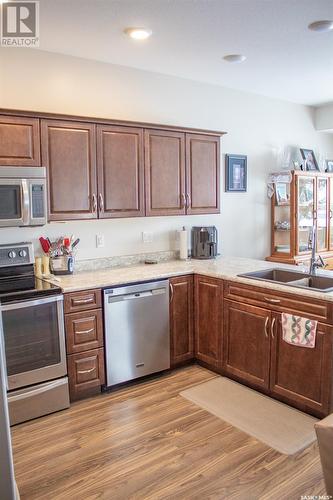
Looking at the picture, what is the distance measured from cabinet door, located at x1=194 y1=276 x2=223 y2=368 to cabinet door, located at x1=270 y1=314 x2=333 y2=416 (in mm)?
567

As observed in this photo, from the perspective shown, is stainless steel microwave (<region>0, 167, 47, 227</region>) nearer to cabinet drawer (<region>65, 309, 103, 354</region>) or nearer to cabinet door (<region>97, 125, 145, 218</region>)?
cabinet door (<region>97, 125, 145, 218</region>)

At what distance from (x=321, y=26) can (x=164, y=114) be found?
63.4 inches

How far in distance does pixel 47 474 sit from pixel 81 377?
0.82 metres

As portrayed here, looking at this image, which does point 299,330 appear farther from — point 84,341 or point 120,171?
point 120,171

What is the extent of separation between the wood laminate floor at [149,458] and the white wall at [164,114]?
143cm

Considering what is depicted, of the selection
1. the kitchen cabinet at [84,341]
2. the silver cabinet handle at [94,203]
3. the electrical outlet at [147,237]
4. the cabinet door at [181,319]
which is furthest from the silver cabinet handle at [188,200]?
the kitchen cabinet at [84,341]

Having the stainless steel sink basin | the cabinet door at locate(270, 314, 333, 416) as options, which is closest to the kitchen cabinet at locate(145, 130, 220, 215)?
the stainless steel sink basin

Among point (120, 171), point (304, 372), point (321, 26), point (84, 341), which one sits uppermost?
point (321, 26)

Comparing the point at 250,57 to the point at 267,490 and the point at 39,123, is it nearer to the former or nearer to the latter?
the point at 39,123

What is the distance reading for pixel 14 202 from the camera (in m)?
2.74

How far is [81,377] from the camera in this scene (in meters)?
2.99

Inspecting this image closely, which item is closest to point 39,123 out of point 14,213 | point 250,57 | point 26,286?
point 14,213

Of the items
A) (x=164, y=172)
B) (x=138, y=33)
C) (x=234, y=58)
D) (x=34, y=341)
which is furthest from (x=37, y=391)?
(x=234, y=58)

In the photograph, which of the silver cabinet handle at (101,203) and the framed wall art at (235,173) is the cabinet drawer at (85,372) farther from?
the framed wall art at (235,173)
